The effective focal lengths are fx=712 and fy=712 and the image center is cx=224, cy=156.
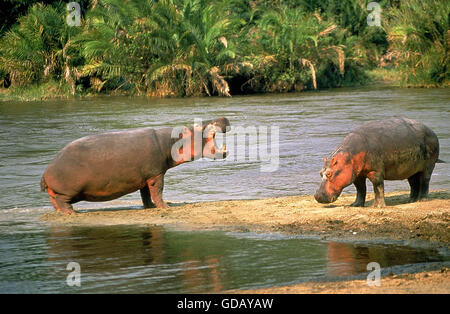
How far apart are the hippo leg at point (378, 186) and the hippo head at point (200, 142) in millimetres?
2060

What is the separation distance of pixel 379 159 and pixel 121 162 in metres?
3.07

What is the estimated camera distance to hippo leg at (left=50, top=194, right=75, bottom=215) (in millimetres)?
8641

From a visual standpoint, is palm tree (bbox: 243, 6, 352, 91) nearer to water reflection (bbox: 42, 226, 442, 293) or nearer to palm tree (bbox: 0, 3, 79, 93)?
palm tree (bbox: 0, 3, 79, 93)

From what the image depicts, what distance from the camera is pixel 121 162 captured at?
8648 mm

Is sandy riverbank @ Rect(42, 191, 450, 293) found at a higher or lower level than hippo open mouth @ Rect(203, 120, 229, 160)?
lower

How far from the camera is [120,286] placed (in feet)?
18.2

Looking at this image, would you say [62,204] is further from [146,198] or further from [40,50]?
[40,50]

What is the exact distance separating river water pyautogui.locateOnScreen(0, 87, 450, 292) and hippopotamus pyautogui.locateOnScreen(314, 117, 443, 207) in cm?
111

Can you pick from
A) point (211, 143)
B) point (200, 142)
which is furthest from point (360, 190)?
point (200, 142)

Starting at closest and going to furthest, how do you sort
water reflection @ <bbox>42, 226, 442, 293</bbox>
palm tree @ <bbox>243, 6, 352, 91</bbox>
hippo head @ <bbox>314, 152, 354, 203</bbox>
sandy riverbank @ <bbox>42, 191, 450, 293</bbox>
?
water reflection @ <bbox>42, 226, 442, 293</bbox>, sandy riverbank @ <bbox>42, 191, 450, 293</bbox>, hippo head @ <bbox>314, 152, 354, 203</bbox>, palm tree @ <bbox>243, 6, 352, 91</bbox>

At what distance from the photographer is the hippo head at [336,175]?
7.73 m

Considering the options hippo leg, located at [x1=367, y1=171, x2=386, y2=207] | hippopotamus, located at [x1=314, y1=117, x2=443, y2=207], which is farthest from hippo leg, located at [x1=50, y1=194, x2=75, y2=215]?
hippo leg, located at [x1=367, y1=171, x2=386, y2=207]

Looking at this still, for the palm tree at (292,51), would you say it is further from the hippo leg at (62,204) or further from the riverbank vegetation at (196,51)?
the hippo leg at (62,204)
